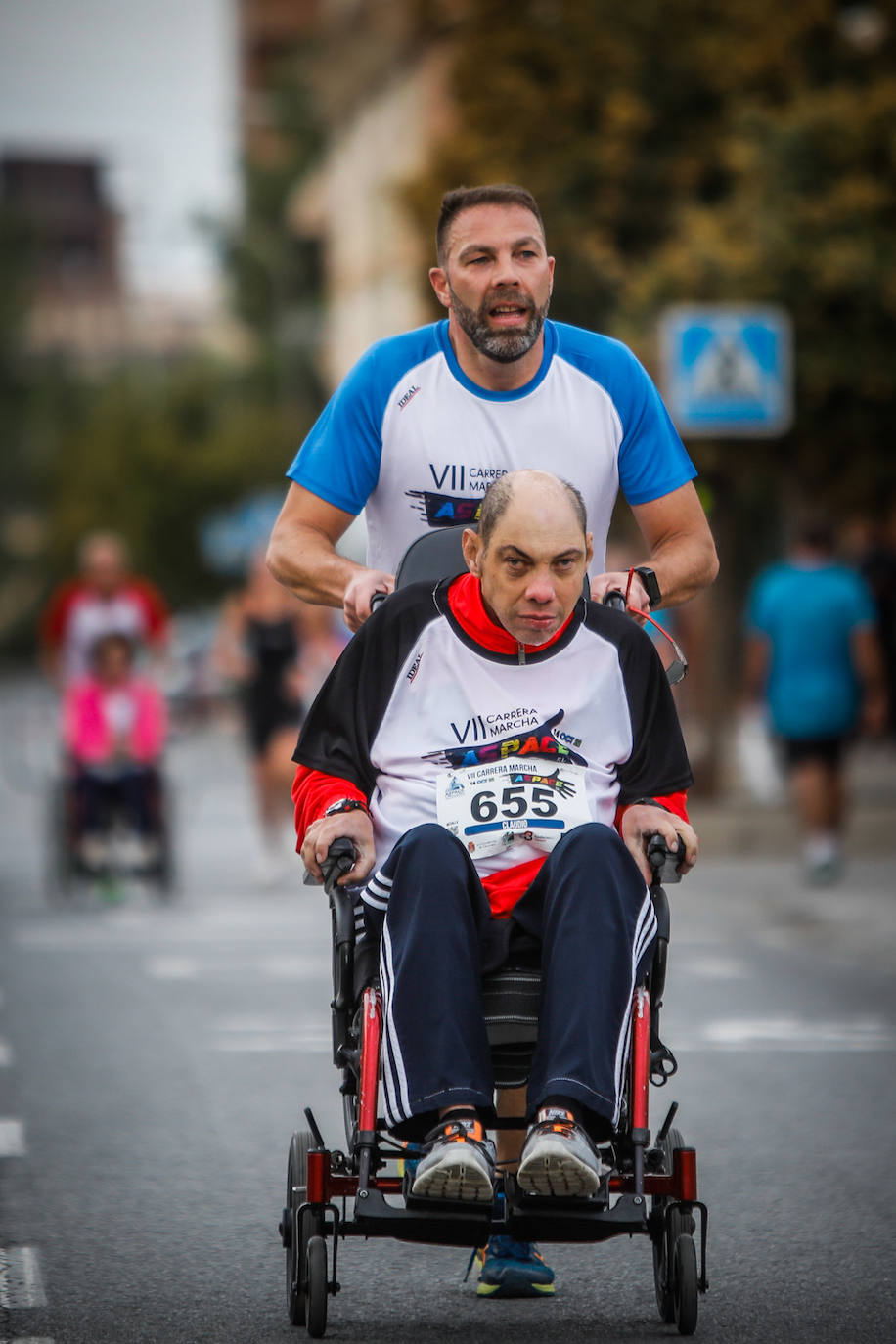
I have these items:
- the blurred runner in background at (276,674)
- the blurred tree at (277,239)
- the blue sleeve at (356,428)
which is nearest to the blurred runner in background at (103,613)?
the blurred runner in background at (276,674)

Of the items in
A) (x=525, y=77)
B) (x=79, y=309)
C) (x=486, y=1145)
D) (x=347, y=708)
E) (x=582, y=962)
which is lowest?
(x=486, y=1145)

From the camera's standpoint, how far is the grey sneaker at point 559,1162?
454 centimetres

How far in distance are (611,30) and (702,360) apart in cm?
1209

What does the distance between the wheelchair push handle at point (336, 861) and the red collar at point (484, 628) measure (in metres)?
0.47

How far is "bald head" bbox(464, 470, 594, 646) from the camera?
497 centimetres

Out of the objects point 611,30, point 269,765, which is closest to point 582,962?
point 269,765

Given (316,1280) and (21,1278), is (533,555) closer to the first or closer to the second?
(316,1280)

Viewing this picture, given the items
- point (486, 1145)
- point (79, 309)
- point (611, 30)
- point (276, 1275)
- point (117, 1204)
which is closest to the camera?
point (486, 1145)

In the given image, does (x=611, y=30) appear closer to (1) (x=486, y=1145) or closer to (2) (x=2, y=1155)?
(2) (x=2, y=1155)

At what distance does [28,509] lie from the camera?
8306cm

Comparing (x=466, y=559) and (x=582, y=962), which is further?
(x=466, y=559)

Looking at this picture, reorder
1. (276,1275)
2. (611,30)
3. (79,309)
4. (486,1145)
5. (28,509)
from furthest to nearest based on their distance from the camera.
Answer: (79,309), (28,509), (611,30), (276,1275), (486,1145)

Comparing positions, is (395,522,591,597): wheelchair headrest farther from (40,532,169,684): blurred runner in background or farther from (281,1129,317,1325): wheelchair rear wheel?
(40,532,169,684): blurred runner in background

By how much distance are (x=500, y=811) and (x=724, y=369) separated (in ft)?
36.6
